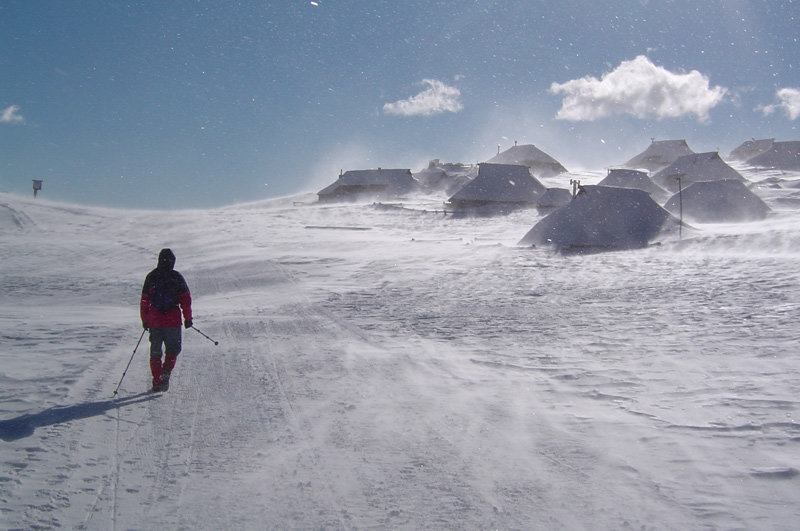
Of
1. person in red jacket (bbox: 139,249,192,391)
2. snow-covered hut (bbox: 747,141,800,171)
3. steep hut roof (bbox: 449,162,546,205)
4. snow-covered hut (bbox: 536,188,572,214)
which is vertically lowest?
person in red jacket (bbox: 139,249,192,391)

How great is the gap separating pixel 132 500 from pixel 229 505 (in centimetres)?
61

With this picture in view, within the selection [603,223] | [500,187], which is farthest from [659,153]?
[603,223]

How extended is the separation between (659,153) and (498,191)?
2916 centimetres

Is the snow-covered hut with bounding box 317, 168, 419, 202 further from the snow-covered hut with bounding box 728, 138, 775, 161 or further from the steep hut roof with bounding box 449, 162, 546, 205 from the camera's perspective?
the snow-covered hut with bounding box 728, 138, 775, 161

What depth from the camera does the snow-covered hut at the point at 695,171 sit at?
148 feet

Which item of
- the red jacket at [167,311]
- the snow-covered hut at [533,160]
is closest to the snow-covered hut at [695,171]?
the snow-covered hut at [533,160]

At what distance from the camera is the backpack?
6250 millimetres

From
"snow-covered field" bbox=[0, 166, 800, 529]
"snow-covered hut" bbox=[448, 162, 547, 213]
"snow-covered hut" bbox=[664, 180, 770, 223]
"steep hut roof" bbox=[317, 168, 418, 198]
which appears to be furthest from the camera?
"steep hut roof" bbox=[317, 168, 418, 198]

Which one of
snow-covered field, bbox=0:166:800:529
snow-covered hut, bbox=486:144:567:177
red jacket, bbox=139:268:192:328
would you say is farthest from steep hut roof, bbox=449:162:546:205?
red jacket, bbox=139:268:192:328

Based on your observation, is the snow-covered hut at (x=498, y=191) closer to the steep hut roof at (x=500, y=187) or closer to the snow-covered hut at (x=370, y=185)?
the steep hut roof at (x=500, y=187)

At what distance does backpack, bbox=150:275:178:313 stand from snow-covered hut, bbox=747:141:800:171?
57981 millimetres

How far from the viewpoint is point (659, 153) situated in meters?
60.4

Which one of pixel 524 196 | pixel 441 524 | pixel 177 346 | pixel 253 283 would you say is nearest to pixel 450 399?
pixel 441 524

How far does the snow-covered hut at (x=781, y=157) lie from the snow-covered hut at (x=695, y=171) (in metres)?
9.57
